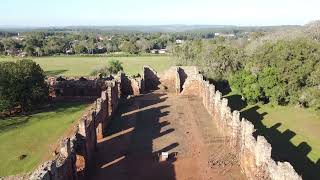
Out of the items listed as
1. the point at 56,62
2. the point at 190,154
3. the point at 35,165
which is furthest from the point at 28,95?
the point at 56,62

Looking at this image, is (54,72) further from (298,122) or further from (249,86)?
(298,122)

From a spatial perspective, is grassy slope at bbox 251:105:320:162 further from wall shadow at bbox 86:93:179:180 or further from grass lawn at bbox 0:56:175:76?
grass lawn at bbox 0:56:175:76

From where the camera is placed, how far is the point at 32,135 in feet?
114

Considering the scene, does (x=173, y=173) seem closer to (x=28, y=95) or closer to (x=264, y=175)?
(x=264, y=175)

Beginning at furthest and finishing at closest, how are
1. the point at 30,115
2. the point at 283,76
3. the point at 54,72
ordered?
the point at 54,72, the point at 30,115, the point at 283,76

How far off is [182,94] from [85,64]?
52505 mm

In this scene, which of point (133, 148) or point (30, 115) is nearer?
point (133, 148)

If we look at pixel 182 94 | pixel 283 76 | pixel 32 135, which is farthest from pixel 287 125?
pixel 32 135

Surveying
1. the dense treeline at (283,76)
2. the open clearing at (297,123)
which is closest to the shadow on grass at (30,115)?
the dense treeline at (283,76)

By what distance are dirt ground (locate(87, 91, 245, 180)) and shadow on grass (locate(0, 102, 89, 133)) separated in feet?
29.0

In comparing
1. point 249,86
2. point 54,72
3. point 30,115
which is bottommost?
point 54,72

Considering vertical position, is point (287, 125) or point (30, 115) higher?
point (287, 125)

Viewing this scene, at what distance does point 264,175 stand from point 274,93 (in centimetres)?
2146

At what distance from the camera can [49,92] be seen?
49.2 meters
